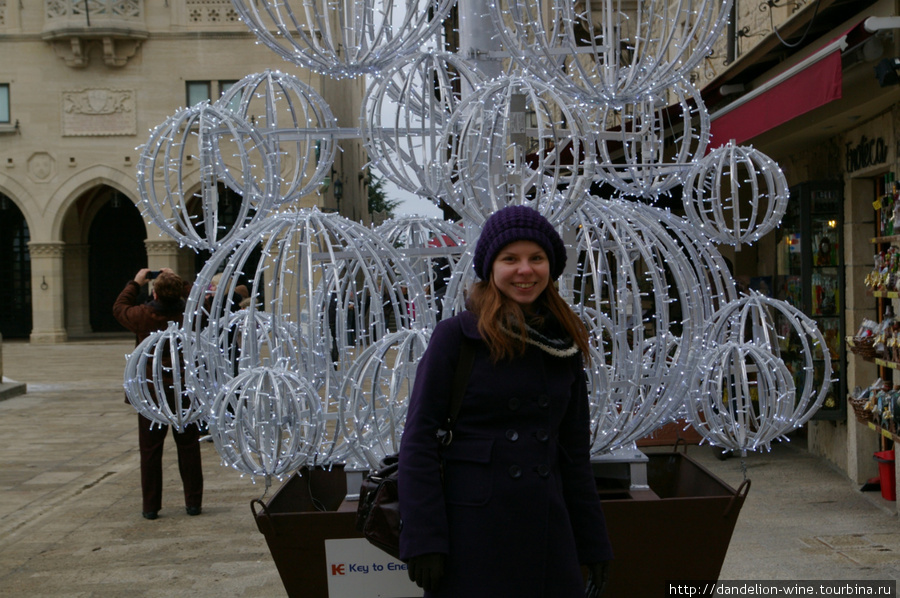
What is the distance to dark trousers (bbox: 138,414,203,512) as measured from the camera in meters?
6.34

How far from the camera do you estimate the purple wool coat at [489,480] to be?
2.33 meters

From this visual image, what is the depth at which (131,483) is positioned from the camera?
25.2 ft

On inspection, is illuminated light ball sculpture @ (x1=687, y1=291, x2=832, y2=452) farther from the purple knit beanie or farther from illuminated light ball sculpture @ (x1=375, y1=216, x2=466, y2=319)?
the purple knit beanie

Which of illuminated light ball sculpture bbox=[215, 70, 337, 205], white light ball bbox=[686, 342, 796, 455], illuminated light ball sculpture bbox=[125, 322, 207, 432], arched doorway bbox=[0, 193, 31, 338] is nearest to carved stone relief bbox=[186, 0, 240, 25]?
arched doorway bbox=[0, 193, 31, 338]

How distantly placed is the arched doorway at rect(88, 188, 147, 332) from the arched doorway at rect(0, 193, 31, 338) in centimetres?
166

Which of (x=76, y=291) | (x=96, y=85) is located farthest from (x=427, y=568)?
(x=76, y=291)

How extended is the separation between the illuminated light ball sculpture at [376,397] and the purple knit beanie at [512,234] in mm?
813

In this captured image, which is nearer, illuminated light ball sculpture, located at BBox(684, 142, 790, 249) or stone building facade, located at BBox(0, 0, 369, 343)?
illuminated light ball sculpture, located at BBox(684, 142, 790, 249)

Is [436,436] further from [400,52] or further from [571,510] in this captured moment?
[400,52]

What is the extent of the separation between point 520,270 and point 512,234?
0.09m

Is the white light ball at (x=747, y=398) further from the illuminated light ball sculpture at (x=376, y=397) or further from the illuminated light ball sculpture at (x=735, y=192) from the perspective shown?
the illuminated light ball sculpture at (x=376, y=397)

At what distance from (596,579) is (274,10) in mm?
2359

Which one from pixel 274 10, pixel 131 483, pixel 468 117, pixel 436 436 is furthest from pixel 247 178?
pixel 131 483

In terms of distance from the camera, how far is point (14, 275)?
26312 millimetres
